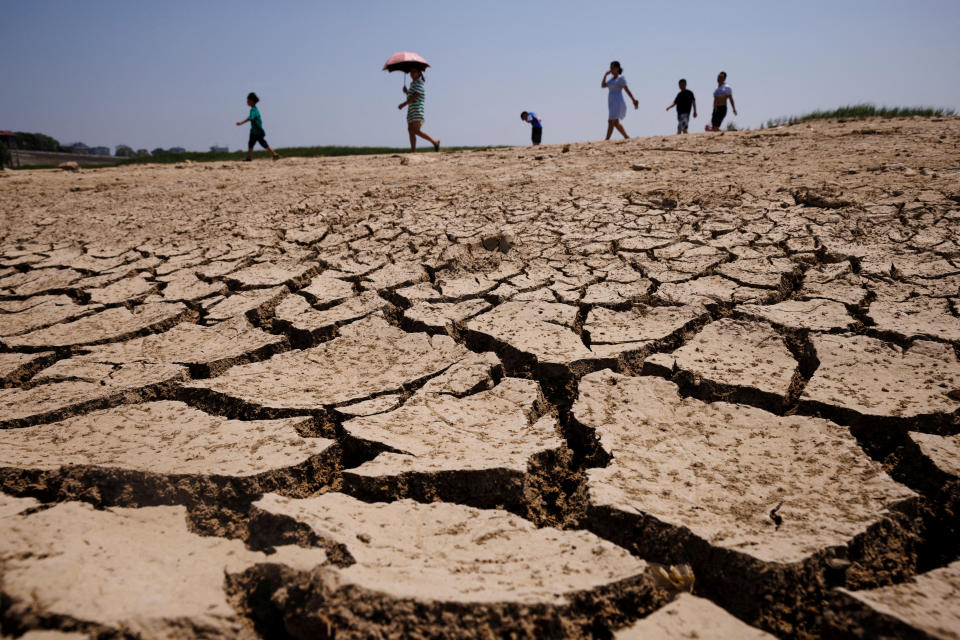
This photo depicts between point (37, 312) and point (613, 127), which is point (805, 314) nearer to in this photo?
point (37, 312)

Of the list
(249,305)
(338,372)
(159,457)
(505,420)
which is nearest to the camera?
(159,457)

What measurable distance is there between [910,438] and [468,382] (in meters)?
1.18

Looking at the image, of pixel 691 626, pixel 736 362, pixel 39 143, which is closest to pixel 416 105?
pixel 736 362

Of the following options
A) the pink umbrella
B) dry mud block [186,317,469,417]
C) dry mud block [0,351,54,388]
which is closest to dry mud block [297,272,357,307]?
dry mud block [186,317,469,417]

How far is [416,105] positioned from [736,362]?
523 cm

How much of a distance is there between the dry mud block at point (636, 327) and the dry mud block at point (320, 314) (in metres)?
0.90

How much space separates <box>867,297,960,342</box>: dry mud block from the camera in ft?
6.00

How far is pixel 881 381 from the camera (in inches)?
63.5

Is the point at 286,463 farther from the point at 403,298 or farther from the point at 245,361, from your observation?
the point at 403,298

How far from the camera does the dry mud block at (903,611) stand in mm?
858

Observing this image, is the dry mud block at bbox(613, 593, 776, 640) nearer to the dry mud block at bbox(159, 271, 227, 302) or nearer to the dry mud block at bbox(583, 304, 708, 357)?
the dry mud block at bbox(583, 304, 708, 357)

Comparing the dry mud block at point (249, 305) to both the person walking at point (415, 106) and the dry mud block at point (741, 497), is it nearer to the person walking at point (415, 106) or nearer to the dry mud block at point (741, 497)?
the dry mud block at point (741, 497)

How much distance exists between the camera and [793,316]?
2.04 meters

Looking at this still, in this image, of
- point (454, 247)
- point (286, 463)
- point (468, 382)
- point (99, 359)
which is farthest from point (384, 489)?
point (454, 247)
